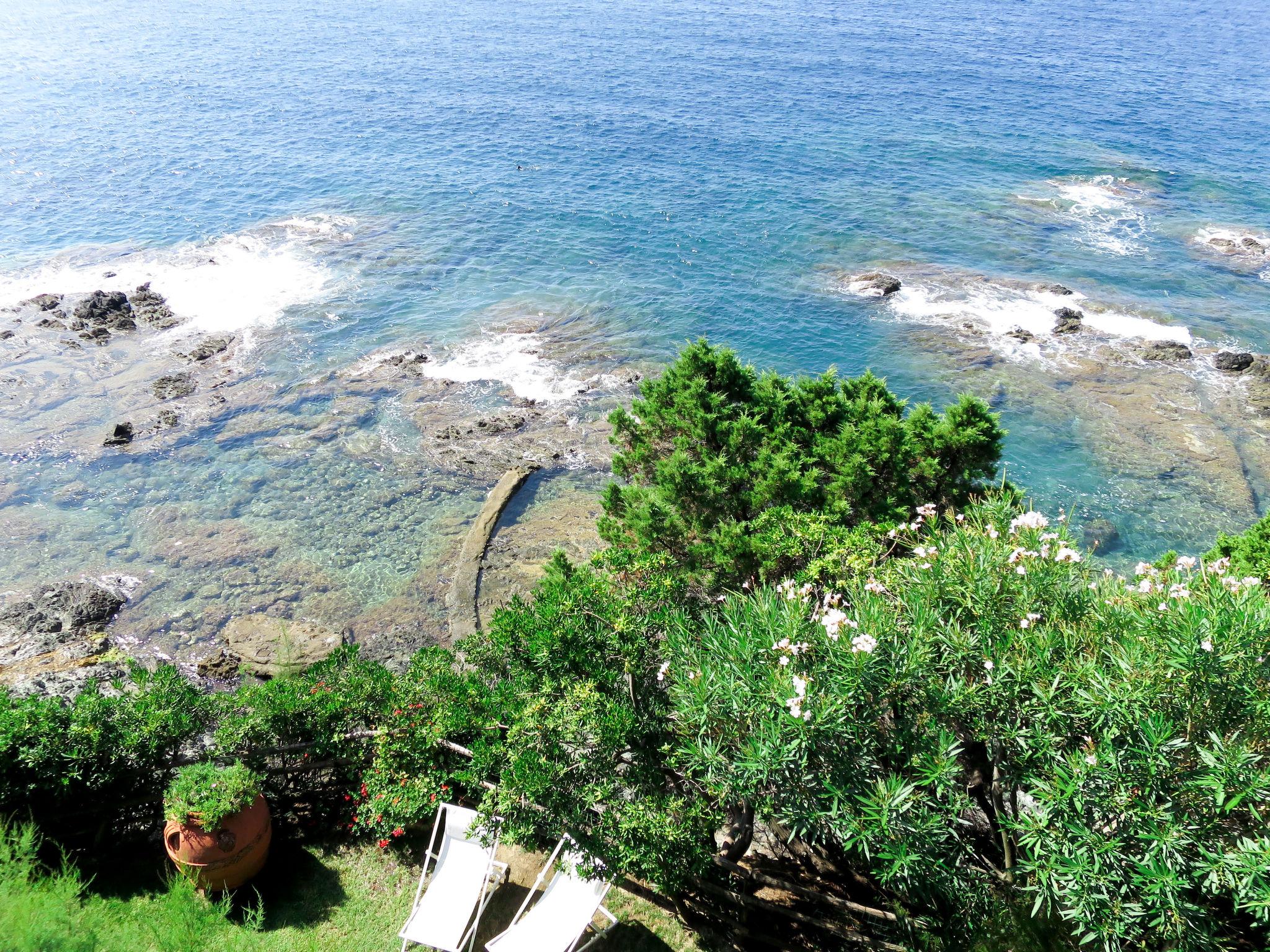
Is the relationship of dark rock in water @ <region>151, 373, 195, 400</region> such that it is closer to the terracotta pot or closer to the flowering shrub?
the terracotta pot

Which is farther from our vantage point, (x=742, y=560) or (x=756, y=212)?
(x=756, y=212)

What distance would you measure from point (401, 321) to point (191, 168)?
2270 cm

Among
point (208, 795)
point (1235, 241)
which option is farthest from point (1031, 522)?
point (1235, 241)

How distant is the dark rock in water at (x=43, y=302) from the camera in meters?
30.7

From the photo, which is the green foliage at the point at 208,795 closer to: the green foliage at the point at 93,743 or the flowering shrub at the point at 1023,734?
the green foliage at the point at 93,743

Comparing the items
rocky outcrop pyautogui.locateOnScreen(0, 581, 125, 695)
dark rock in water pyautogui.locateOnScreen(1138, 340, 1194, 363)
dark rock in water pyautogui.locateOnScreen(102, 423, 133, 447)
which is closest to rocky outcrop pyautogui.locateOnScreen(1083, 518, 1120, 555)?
dark rock in water pyautogui.locateOnScreen(1138, 340, 1194, 363)

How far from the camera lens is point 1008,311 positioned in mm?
31156

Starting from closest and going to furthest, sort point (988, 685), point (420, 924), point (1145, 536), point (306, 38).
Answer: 1. point (988, 685)
2. point (420, 924)
3. point (1145, 536)
4. point (306, 38)

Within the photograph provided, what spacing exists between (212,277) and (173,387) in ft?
28.9

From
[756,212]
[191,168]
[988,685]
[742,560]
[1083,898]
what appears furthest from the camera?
[191,168]

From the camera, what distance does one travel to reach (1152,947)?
687 cm

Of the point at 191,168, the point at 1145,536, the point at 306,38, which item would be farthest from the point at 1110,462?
the point at 306,38

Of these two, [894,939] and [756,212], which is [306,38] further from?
[894,939]

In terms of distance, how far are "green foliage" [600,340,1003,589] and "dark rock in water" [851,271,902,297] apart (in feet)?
57.5
